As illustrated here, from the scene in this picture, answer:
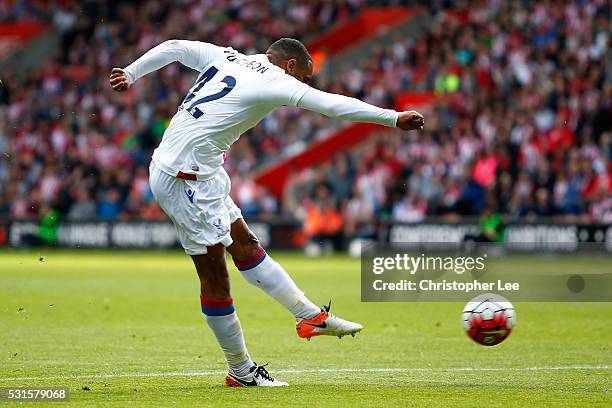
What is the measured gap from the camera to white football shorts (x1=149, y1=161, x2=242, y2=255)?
314 inches

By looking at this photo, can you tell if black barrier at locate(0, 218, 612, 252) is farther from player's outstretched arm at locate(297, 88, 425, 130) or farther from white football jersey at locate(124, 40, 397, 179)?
player's outstretched arm at locate(297, 88, 425, 130)

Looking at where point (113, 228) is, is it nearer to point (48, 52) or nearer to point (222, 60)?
point (48, 52)

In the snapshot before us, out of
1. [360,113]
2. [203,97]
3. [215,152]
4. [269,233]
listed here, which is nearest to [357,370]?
[215,152]

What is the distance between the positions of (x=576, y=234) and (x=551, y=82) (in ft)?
13.1

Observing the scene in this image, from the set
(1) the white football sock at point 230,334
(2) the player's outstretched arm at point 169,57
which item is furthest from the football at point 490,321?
(2) the player's outstretched arm at point 169,57

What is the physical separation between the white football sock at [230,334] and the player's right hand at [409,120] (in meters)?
1.82

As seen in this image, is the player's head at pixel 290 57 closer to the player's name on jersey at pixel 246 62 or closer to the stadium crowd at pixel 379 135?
the player's name on jersey at pixel 246 62

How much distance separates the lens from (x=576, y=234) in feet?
77.9

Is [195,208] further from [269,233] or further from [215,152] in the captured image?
[269,233]

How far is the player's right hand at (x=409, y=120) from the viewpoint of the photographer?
744 cm

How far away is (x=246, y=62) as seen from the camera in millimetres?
8203

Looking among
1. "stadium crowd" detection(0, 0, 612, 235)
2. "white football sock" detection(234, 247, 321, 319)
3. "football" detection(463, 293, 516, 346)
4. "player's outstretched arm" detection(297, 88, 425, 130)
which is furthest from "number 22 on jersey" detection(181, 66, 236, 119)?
"stadium crowd" detection(0, 0, 612, 235)

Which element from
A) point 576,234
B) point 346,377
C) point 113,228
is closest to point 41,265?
point 113,228

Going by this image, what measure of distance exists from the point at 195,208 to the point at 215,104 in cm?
75
